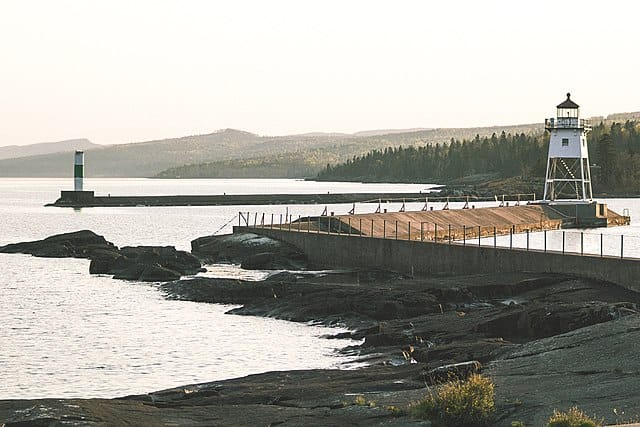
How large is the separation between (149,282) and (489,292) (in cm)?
2078

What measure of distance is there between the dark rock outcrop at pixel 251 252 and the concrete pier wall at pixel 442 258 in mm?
705

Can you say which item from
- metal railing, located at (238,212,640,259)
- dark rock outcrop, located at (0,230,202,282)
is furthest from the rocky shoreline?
metal railing, located at (238,212,640,259)

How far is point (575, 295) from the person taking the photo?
3803 cm

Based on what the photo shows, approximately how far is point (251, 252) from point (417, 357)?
3537cm

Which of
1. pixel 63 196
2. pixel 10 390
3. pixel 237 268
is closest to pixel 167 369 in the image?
Result: pixel 10 390

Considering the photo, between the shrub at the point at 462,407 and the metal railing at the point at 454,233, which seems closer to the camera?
the shrub at the point at 462,407

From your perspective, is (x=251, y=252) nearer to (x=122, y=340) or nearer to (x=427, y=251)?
(x=427, y=251)

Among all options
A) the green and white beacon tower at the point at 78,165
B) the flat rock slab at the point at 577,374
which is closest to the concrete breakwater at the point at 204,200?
the green and white beacon tower at the point at 78,165

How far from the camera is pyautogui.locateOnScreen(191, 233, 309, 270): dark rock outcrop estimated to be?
191 feet

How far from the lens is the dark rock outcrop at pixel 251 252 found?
58219 mm

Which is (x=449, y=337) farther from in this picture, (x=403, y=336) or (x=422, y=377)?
(x=422, y=377)

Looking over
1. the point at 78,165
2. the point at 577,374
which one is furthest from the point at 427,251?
the point at 78,165

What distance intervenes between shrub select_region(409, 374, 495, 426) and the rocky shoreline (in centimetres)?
29

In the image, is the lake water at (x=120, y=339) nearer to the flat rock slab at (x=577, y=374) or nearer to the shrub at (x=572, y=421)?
the flat rock slab at (x=577, y=374)
